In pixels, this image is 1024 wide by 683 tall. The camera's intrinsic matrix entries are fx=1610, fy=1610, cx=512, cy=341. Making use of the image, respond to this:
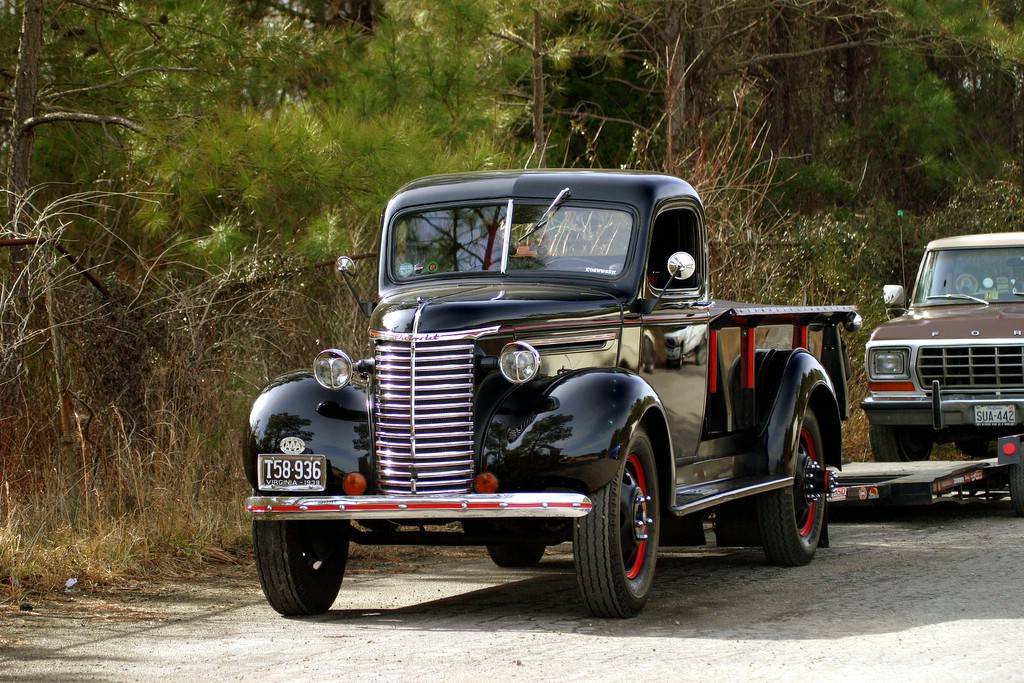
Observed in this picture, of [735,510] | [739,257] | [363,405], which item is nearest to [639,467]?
[363,405]

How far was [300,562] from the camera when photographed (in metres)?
8.21

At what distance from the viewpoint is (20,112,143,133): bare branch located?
11477 millimetres

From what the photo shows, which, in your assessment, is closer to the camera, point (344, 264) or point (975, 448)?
point (344, 264)

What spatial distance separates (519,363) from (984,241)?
815cm

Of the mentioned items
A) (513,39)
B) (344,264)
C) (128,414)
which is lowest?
(128,414)

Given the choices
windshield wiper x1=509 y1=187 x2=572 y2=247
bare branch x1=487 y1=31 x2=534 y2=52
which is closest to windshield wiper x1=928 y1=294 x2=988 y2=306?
windshield wiper x1=509 y1=187 x2=572 y2=247

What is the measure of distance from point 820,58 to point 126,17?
1861 cm

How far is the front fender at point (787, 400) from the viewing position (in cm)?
976

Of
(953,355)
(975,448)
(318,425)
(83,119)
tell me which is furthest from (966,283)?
(318,425)

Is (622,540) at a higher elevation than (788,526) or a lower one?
higher

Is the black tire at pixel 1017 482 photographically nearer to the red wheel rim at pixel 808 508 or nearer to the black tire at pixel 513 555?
the red wheel rim at pixel 808 508

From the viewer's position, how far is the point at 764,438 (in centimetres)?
980

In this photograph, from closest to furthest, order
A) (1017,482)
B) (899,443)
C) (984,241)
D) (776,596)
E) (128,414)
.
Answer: (776,596) < (128,414) < (1017,482) < (899,443) < (984,241)

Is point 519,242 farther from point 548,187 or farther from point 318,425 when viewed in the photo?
point 318,425
